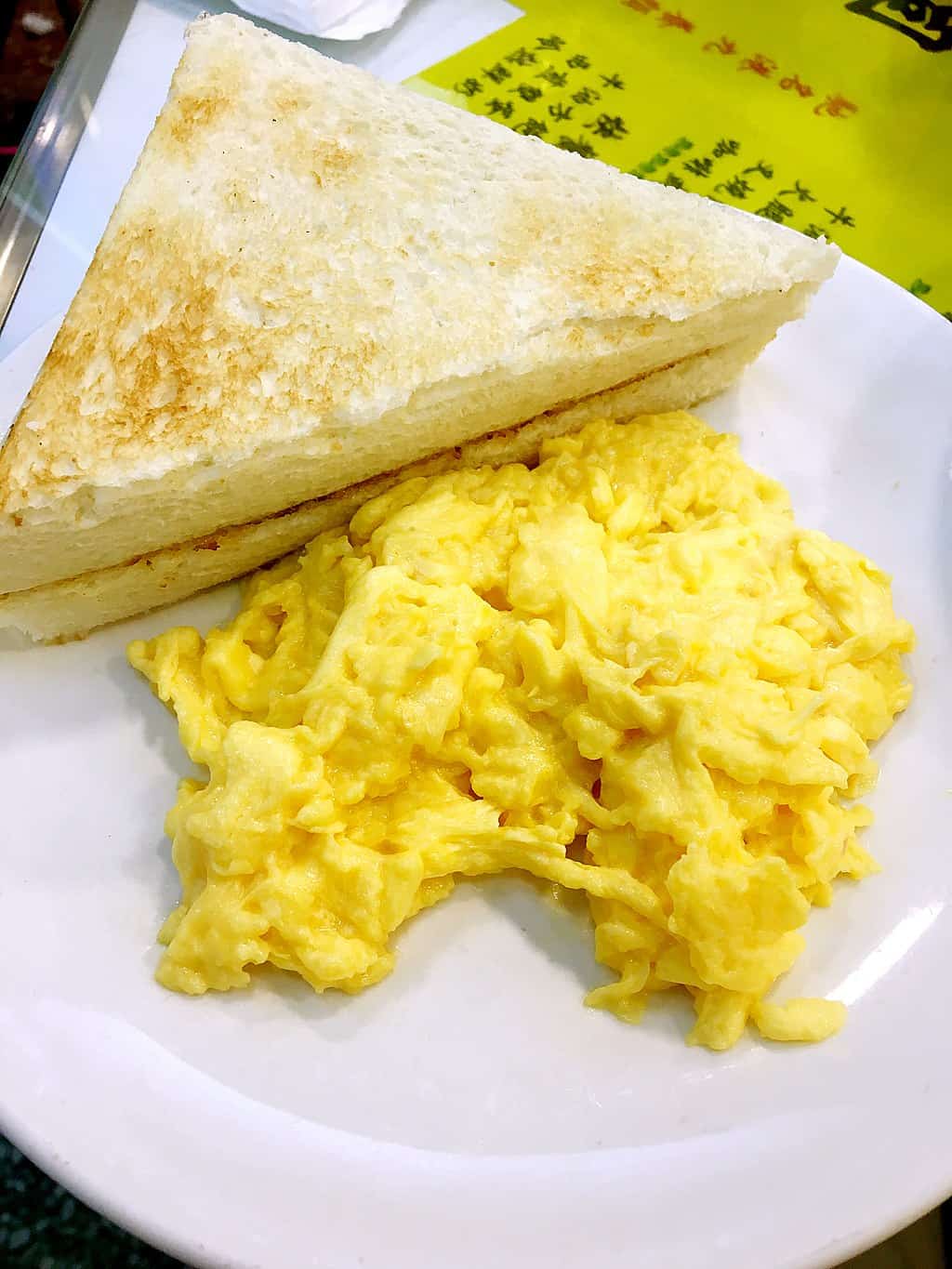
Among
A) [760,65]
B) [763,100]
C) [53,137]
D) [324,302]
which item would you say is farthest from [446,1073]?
[760,65]

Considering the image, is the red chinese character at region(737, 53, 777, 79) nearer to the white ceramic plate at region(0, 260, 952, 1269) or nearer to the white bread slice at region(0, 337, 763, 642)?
the white bread slice at region(0, 337, 763, 642)

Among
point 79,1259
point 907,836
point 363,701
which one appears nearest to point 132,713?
point 363,701

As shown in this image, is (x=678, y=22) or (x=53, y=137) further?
(x=678, y=22)

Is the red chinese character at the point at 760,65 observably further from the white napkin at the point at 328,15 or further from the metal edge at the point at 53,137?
the metal edge at the point at 53,137

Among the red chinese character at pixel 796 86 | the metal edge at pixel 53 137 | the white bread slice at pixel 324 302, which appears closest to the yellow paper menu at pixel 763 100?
the red chinese character at pixel 796 86

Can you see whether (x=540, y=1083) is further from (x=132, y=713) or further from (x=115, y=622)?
(x=115, y=622)

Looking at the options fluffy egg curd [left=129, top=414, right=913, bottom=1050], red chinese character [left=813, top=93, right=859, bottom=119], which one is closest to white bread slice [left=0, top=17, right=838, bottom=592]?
fluffy egg curd [left=129, top=414, right=913, bottom=1050]

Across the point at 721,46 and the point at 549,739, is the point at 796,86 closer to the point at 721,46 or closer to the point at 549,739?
the point at 721,46
